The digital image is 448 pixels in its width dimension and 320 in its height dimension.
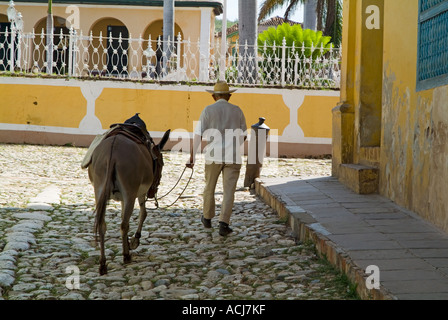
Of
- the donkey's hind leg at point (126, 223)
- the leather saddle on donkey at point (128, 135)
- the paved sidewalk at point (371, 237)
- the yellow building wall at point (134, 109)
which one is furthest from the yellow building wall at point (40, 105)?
the donkey's hind leg at point (126, 223)

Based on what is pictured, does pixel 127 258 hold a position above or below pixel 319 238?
Result: below

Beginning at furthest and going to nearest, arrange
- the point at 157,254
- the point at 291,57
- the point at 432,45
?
the point at 291,57
the point at 432,45
the point at 157,254

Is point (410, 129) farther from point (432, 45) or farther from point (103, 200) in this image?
point (103, 200)

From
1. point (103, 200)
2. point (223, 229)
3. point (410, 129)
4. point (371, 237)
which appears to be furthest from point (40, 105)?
point (371, 237)

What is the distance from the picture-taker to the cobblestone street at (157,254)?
5.25 meters

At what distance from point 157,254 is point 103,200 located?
1103mm

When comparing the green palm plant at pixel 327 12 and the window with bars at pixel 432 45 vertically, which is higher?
the green palm plant at pixel 327 12

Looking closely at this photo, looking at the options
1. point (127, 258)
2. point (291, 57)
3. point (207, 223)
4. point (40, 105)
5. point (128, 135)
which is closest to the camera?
point (127, 258)

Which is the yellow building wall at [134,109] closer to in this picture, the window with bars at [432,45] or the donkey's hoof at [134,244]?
the window with bars at [432,45]

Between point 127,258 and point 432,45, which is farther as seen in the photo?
point 432,45

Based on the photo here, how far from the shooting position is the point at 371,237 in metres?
6.20

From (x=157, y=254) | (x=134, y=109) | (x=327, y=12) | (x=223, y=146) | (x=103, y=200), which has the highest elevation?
(x=327, y=12)
